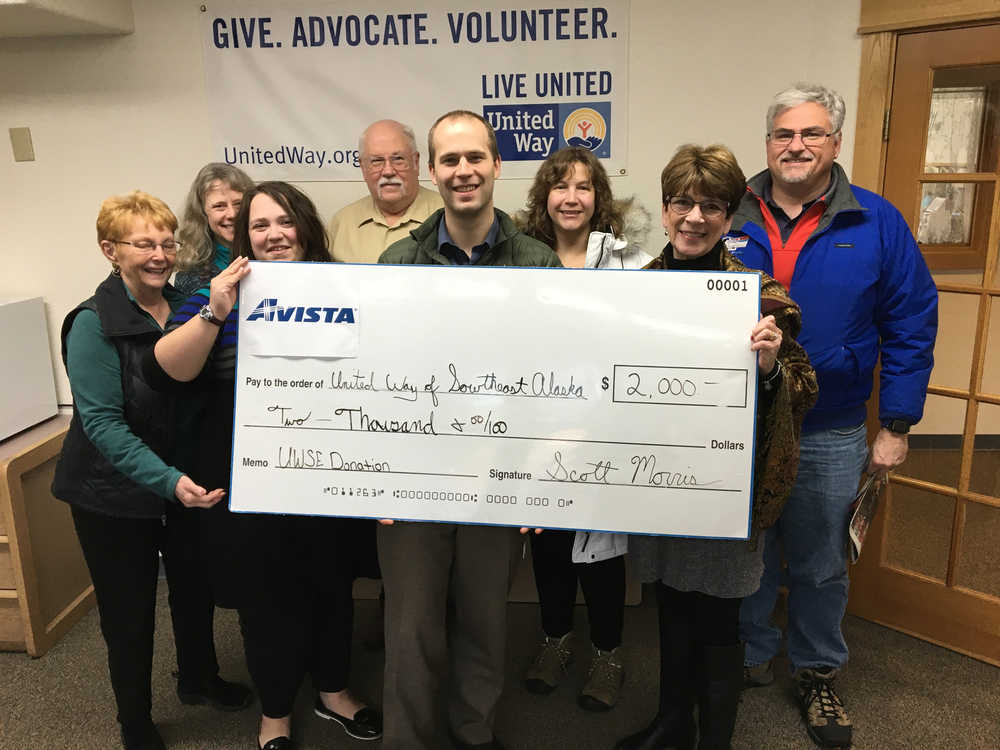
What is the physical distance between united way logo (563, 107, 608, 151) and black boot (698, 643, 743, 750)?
5.83 ft

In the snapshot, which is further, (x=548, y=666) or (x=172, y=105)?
(x=172, y=105)

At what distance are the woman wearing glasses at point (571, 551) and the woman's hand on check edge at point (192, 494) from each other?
960mm

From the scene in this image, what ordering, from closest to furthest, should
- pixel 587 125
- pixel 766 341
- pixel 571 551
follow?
pixel 766 341, pixel 571 551, pixel 587 125

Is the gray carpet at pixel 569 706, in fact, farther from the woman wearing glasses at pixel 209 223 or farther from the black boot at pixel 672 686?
the woman wearing glasses at pixel 209 223

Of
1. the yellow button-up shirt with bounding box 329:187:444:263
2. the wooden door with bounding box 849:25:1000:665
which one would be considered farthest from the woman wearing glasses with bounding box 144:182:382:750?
the wooden door with bounding box 849:25:1000:665

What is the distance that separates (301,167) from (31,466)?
1.44 metres

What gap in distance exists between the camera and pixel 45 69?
2.65 m

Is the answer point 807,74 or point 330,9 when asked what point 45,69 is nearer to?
point 330,9

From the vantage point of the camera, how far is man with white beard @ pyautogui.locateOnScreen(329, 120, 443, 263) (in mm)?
2289

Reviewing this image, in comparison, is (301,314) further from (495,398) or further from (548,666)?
(548,666)

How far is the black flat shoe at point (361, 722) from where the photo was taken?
1897 mm

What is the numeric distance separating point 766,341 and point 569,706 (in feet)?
4.29

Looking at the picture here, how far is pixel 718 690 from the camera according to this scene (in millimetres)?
1584

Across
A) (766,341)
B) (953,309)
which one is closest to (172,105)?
(766,341)
